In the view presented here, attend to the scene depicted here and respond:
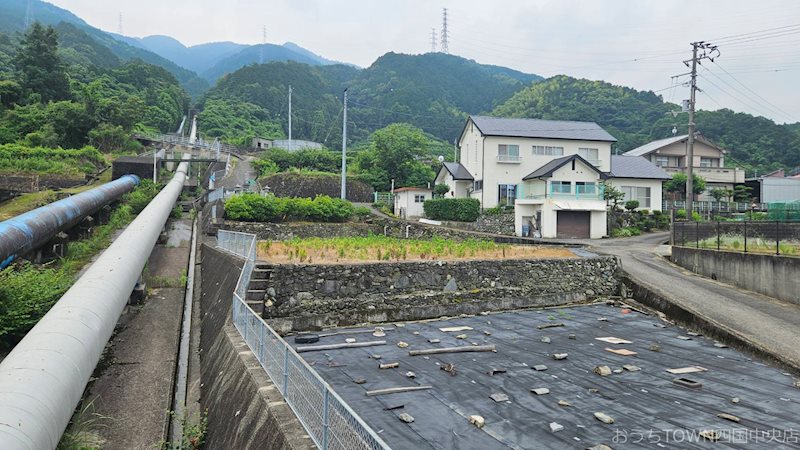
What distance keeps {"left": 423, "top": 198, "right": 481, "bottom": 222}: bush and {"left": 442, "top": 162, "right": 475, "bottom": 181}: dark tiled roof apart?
3.71 meters

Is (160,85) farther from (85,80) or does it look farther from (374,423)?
(374,423)

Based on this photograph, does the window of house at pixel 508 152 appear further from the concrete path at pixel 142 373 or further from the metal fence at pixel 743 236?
the concrete path at pixel 142 373

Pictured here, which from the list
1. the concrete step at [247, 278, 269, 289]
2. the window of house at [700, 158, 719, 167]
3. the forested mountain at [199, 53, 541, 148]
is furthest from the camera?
the forested mountain at [199, 53, 541, 148]

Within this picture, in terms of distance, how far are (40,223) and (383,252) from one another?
9160 mm

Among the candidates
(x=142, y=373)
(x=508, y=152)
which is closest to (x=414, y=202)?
(x=508, y=152)

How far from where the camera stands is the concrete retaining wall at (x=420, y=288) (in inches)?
456

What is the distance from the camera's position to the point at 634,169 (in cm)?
3241

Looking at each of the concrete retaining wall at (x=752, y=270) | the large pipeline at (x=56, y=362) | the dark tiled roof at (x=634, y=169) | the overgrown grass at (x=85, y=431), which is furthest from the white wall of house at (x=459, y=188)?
the overgrown grass at (x=85, y=431)

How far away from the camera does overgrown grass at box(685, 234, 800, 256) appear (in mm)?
13364

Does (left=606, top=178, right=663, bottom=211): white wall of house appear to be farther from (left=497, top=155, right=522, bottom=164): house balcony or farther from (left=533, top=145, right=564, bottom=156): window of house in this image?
(left=497, top=155, right=522, bottom=164): house balcony

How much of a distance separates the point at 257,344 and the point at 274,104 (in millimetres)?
78173

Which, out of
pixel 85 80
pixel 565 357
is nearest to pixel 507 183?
pixel 565 357

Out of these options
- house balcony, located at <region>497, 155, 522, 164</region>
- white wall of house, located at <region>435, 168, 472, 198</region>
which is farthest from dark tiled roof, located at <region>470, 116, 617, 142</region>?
white wall of house, located at <region>435, 168, 472, 198</region>

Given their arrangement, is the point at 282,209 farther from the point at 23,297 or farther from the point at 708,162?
the point at 708,162
